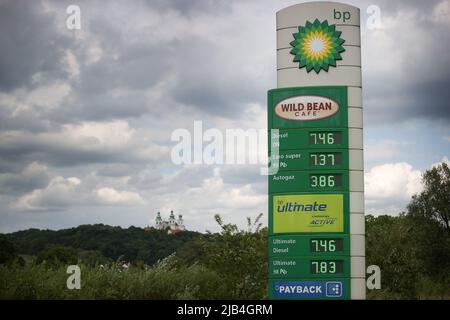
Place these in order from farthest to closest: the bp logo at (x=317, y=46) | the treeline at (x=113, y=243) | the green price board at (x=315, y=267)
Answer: the treeline at (x=113, y=243)
the bp logo at (x=317, y=46)
the green price board at (x=315, y=267)

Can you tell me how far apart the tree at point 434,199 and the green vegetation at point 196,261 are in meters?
0.09

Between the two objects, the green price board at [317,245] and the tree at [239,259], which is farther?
the tree at [239,259]

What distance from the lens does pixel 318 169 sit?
77.5 feet

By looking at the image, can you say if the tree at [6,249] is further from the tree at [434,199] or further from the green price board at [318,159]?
the green price board at [318,159]

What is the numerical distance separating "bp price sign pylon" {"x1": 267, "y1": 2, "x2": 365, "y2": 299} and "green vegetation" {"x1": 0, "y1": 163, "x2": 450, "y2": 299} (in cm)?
446

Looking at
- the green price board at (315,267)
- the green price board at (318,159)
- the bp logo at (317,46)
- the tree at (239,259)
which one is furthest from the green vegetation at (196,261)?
the bp logo at (317,46)

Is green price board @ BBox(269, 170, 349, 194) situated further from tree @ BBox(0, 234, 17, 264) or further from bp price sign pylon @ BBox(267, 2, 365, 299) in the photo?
tree @ BBox(0, 234, 17, 264)

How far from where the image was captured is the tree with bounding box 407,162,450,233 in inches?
2509

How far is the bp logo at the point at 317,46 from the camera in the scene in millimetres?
24484

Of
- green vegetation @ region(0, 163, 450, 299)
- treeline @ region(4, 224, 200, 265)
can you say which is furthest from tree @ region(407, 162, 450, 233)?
treeline @ region(4, 224, 200, 265)

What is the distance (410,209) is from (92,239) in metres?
29.1

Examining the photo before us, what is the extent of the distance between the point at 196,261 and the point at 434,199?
3858 centimetres

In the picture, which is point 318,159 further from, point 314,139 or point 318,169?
point 314,139
